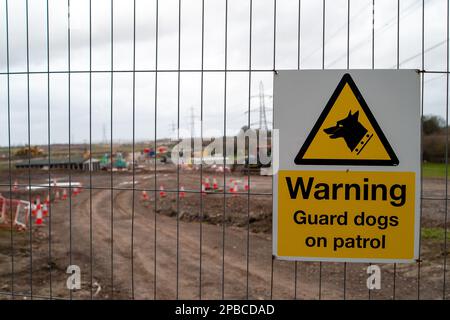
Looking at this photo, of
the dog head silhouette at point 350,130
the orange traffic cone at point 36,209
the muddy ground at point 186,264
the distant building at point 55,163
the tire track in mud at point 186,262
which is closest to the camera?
the dog head silhouette at point 350,130

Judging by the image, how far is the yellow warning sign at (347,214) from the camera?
2.79 m

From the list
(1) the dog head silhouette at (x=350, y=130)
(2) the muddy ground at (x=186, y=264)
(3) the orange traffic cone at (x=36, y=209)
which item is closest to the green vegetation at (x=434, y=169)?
(2) the muddy ground at (x=186, y=264)

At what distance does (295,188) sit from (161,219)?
36.0 ft

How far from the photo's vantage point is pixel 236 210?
14.0 meters

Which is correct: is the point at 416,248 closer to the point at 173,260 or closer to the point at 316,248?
the point at 316,248

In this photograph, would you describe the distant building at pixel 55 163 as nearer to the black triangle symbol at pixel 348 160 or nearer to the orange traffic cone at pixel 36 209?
the orange traffic cone at pixel 36 209

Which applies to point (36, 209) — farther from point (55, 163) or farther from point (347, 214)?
point (347, 214)

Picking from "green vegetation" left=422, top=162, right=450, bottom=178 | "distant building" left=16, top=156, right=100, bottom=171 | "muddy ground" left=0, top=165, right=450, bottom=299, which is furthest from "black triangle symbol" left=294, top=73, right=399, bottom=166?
"green vegetation" left=422, top=162, right=450, bottom=178

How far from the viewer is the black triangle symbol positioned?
109 inches

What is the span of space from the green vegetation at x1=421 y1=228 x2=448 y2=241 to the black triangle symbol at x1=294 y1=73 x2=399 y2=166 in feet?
26.3

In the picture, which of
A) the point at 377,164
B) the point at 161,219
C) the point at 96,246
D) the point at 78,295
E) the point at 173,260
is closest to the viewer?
the point at 377,164

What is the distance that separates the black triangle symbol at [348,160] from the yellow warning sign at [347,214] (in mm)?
65

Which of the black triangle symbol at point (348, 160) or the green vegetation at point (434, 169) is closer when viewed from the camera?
the black triangle symbol at point (348, 160)
